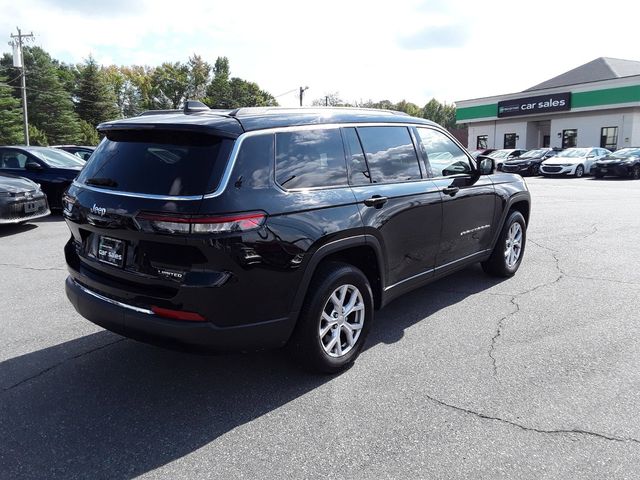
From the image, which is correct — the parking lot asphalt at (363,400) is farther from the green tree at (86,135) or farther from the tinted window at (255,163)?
the green tree at (86,135)

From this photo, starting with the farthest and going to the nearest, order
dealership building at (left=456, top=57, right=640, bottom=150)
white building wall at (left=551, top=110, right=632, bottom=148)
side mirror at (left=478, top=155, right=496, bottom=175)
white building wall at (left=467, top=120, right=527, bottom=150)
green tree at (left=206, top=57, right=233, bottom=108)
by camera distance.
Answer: green tree at (left=206, top=57, right=233, bottom=108) < white building wall at (left=467, top=120, right=527, bottom=150) < white building wall at (left=551, top=110, right=632, bottom=148) < dealership building at (left=456, top=57, right=640, bottom=150) < side mirror at (left=478, top=155, right=496, bottom=175)

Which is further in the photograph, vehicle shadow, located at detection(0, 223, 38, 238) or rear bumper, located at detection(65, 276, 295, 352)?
vehicle shadow, located at detection(0, 223, 38, 238)

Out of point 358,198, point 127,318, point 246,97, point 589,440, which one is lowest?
point 589,440

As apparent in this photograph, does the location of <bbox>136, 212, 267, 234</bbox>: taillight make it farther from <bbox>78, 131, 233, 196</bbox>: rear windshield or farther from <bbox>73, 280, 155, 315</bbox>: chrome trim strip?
<bbox>73, 280, 155, 315</bbox>: chrome trim strip

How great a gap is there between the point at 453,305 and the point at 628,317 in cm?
158

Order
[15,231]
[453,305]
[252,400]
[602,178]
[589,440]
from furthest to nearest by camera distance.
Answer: [602,178] < [15,231] < [453,305] < [252,400] < [589,440]

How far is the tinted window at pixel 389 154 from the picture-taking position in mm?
4029

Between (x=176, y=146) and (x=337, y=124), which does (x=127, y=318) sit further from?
(x=337, y=124)

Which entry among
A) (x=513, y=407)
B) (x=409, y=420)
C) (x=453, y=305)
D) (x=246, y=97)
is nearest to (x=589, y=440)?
(x=513, y=407)

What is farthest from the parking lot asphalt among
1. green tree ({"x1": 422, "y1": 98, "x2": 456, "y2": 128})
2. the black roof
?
green tree ({"x1": 422, "y1": 98, "x2": 456, "y2": 128})

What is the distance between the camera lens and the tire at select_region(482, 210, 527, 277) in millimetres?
5828

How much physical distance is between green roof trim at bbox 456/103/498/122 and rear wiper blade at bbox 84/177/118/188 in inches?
1851

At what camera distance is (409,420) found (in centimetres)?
308

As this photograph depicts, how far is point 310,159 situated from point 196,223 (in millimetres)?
1005
